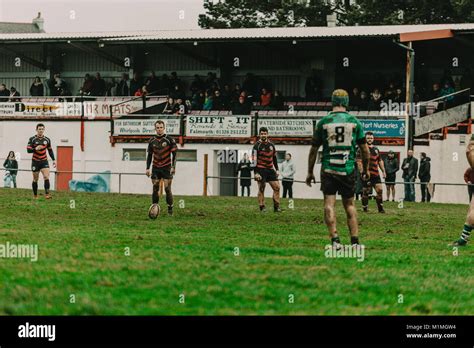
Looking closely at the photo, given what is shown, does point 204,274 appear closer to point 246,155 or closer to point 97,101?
point 246,155

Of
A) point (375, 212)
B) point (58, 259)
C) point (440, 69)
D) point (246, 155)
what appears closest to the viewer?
point (58, 259)

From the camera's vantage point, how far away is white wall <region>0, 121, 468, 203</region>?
41.7m

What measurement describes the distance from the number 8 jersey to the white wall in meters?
25.4

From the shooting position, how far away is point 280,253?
48.7 feet

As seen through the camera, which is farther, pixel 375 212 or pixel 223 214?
pixel 375 212

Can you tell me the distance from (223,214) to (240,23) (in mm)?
45499

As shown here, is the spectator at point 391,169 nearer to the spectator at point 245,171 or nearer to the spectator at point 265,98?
the spectator at point 245,171

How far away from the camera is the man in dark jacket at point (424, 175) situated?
39.5 meters

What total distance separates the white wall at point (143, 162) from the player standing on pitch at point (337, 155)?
25.4 meters

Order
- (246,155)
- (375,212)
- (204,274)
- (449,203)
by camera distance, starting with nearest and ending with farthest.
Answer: (204,274)
(375,212)
(449,203)
(246,155)

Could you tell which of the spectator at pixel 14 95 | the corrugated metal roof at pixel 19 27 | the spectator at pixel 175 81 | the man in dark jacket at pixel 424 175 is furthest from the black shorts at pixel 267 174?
the corrugated metal roof at pixel 19 27

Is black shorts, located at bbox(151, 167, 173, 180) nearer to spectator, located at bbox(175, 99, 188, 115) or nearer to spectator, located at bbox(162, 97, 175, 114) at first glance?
spectator, located at bbox(175, 99, 188, 115)

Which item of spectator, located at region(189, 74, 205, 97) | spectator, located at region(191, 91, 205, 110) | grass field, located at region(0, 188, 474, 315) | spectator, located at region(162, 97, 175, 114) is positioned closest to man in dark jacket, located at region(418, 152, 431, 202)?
spectator, located at region(191, 91, 205, 110)
